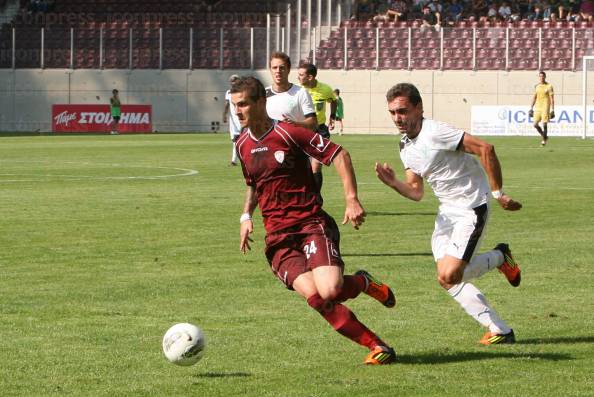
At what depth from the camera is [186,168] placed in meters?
29.0

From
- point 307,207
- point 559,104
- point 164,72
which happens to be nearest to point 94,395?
point 307,207

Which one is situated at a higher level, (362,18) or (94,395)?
(362,18)

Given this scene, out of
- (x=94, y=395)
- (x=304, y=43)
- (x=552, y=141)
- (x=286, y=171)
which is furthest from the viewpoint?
(x=304, y=43)

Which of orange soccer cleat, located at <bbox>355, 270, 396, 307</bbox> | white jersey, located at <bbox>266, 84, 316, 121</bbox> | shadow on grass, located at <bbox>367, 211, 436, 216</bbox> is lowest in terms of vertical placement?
shadow on grass, located at <bbox>367, 211, 436, 216</bbox>

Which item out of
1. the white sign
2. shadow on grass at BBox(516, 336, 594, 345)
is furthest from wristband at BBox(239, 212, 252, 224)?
the white sign

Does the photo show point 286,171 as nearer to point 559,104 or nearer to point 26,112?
point 559,104

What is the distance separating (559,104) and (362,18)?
1029 cm

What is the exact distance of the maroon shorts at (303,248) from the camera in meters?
7.88

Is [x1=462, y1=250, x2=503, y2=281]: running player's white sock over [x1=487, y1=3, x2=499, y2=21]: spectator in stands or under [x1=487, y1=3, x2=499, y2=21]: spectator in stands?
under

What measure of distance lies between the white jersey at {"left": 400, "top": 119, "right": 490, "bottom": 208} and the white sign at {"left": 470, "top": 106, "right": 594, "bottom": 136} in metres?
40.9

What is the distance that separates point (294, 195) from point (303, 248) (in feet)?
1.16

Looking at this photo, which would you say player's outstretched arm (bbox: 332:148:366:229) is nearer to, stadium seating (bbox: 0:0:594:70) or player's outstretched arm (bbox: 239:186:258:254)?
player's outstretched arm (bbox: 239:186:258:254)

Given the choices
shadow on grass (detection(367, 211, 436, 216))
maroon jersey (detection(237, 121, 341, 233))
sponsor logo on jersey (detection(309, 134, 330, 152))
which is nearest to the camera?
sponsor logo on jersey (detection(309, 134, 330, 152))

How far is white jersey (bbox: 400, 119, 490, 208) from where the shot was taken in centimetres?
858
